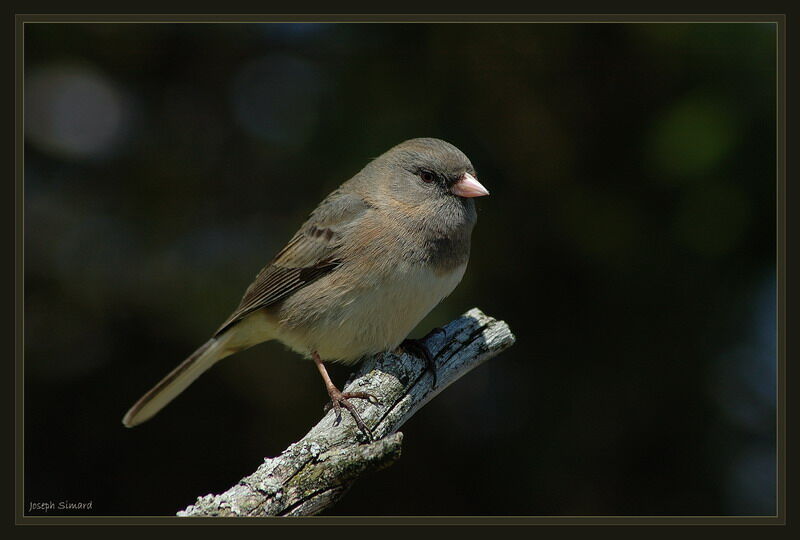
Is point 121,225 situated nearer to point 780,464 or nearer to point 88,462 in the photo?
point 88,462

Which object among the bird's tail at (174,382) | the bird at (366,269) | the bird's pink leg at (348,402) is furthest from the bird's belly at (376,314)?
the bird's tail at (174,382)

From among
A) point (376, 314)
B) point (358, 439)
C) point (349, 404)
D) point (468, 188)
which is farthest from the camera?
point (468, 188)

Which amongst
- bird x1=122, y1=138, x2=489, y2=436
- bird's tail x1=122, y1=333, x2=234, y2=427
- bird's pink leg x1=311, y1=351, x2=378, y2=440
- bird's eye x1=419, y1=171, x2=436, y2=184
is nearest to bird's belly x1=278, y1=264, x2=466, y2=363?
bird x1=122, y1=138, x2=489, y2=436

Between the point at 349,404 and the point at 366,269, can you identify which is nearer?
the point at 349,404

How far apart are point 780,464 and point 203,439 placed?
2.89 meters

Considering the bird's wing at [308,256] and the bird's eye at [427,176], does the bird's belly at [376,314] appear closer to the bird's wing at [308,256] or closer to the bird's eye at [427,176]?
the bird's wing at [308,256]

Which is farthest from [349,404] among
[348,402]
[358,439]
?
[358,439]

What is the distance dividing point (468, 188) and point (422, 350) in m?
0.72

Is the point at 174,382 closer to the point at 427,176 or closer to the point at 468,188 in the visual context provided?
the point at 427,176

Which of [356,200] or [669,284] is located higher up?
[356,200]

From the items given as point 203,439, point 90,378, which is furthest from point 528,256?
→ point 90,378

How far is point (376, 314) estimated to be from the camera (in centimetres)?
302

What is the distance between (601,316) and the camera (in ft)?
13.2

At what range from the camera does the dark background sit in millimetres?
3922
